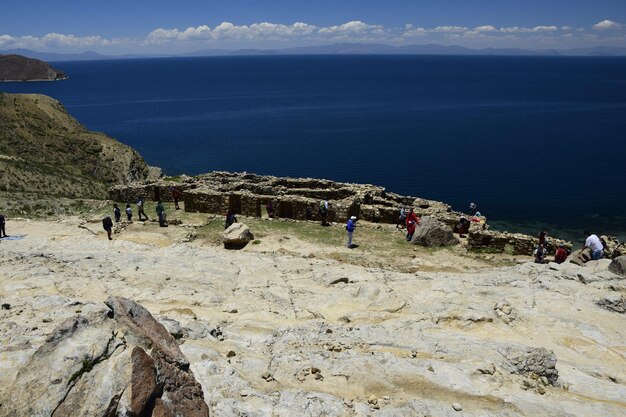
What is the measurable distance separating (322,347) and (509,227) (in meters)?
42.1

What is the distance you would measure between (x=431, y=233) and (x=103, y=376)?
21681 millimetres

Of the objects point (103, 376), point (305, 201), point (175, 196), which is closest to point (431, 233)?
point (305, 201)

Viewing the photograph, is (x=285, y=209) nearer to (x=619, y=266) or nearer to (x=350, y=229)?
(x=350, y=229)

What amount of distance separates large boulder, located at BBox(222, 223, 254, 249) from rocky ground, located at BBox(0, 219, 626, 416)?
2536 mm

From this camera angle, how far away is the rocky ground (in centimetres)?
974

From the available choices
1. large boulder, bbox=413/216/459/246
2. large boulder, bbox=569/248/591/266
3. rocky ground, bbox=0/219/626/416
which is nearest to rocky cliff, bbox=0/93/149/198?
rocky ground, bbox=0/219/626/416

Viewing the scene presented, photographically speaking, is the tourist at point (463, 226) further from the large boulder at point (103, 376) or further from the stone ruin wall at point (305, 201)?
the large boulder at point (103, 376)

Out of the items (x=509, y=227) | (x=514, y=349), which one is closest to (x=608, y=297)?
(x=514, y=349)

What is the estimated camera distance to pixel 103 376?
756cm

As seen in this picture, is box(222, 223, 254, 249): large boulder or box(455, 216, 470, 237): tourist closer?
box(222, 223, 254, 249): large boulder

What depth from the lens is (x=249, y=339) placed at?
495 inches

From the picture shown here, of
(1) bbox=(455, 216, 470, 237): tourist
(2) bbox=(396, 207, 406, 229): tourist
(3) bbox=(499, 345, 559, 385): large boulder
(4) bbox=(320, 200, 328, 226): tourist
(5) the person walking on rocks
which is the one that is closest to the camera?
(3) bbox=(499, 345, 559, 385): large boulder

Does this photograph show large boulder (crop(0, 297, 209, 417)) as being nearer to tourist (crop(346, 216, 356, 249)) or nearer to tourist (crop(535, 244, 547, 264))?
tourist (crop(346, 216, 356, 249))

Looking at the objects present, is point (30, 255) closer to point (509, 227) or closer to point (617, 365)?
point (617, 365)
